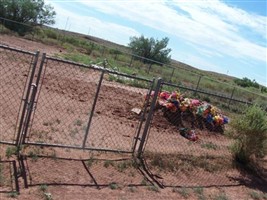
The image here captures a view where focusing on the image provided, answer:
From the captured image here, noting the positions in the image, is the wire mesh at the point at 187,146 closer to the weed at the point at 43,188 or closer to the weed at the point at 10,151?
the weed at the point at 43,188

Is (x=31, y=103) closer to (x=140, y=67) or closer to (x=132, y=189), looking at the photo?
(x=132, y=189)

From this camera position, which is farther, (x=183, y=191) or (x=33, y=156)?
(x=183, y=191)

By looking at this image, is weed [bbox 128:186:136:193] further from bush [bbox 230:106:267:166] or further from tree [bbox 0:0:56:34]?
tree [bbox 0:0:56:34]

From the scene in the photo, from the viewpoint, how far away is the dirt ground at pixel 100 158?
6.20 meters

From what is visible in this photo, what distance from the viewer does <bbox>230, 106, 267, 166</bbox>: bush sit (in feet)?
30.4

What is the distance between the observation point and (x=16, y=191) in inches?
216

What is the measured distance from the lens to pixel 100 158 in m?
7.56

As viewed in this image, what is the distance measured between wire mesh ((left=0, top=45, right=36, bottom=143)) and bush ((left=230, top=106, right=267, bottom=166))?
463 centimetres

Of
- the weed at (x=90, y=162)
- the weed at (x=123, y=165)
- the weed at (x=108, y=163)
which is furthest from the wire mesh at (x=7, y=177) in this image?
the weed at (x=123, y=165)

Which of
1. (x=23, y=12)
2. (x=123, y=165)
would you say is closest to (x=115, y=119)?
(x=123, y=165)

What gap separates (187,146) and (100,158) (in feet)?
10.5

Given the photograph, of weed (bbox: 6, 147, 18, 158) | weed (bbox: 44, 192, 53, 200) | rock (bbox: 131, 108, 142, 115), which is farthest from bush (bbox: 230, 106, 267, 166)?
weed (bbox: 44, 192, 53, 200)

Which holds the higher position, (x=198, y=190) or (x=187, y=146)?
(x=187, y=146)

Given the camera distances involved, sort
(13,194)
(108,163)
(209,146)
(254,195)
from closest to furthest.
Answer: (13,194)
(108,163)
(254,195)
(209,146)
